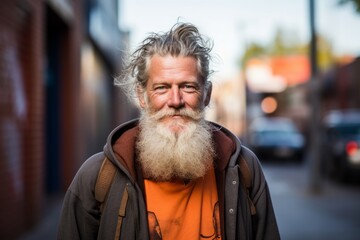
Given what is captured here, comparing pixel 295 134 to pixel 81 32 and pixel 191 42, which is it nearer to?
pixel 81 32

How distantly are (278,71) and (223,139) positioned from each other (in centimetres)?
6256

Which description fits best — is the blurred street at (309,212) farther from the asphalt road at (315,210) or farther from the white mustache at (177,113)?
the white mustache at (177,113)

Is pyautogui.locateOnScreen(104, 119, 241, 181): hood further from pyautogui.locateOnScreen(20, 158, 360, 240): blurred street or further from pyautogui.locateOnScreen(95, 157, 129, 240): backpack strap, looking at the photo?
pyautogui.locateOnScreen(20, 158, 360, 240): blurred street

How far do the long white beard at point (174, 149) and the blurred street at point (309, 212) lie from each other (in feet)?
15.3

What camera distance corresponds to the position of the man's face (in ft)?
8.68

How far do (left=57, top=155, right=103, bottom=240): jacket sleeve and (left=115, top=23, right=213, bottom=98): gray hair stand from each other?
0.62m

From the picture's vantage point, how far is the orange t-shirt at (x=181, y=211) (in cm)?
255

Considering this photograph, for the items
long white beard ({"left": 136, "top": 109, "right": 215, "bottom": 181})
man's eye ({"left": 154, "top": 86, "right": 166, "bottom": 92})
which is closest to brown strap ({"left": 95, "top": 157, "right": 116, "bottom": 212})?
long white beard ({"left": 136, "top": 109, "right": 215, "bottom": 181})

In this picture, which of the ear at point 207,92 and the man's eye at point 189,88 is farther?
the ear at point 207,92

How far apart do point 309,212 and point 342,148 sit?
15.6ft

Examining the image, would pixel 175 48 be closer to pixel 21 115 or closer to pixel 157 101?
pixel 157 101

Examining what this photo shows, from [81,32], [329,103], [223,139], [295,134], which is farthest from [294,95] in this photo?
[223,139]

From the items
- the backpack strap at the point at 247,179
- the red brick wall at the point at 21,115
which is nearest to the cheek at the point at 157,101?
the backpack strap at the point at 247,179

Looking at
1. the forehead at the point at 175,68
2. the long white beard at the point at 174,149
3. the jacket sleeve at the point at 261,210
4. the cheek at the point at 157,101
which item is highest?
the forehead at the point at 175,68
